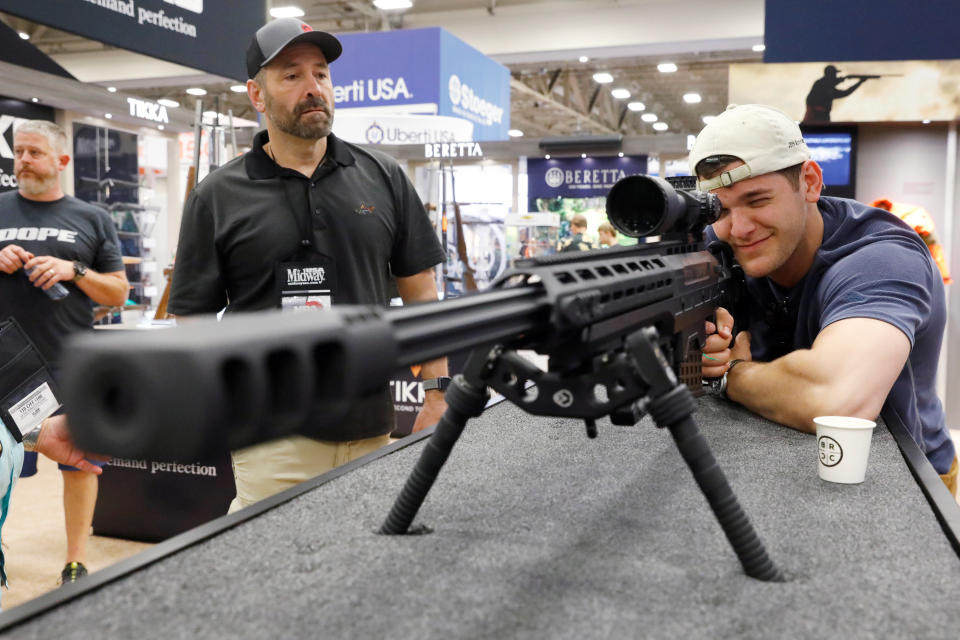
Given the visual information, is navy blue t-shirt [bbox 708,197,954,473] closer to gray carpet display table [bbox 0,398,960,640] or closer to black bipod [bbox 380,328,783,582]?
gray carpet display table [bbox 0,398,960,640]

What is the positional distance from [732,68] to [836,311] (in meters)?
3.14

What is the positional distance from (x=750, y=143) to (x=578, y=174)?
17.2ft

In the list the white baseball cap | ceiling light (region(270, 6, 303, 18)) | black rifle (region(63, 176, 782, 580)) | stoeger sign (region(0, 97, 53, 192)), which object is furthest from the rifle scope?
ceiling light (region(270, 6, 303, 18))

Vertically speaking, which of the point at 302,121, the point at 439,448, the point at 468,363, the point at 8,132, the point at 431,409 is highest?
the point at 8,132

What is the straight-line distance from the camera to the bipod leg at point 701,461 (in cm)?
83

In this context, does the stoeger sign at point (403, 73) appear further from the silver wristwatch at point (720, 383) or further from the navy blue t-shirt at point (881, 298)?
the navy blue t-shirt at point (881, 298)

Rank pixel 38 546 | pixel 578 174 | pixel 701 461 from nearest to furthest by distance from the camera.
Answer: pixel 701 461
pixel 38 546
pixel 578 174

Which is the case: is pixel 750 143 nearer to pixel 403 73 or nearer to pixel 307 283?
pixel 307 283

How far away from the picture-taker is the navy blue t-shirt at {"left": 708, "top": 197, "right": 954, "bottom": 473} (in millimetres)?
1462

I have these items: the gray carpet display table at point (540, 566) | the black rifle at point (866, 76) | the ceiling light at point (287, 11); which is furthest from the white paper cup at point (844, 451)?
the ceiling light at point (287, 11)

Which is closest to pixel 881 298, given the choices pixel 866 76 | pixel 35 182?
pixel 35 182

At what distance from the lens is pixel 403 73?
671 centimetres

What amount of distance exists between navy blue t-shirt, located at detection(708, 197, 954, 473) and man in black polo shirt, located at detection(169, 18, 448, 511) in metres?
0.86

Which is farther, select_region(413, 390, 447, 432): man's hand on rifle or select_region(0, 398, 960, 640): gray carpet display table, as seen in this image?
select_region(413, 390, 447, 432): man's hand on rifle
